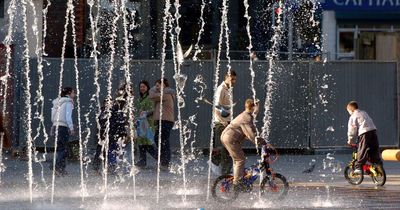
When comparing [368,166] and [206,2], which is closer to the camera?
[368,166]

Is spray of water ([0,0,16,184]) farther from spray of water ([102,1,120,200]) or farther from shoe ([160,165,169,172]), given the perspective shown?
shoe ([160,165,169,172])

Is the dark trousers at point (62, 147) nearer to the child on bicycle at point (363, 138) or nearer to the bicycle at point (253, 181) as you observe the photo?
the child on bicycle at point (363, 138)

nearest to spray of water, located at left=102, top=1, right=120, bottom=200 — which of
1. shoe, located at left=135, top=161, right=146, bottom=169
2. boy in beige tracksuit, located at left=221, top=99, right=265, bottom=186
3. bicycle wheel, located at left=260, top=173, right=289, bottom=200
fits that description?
shoe, located at left=135, top=161, right=146, bottom=169

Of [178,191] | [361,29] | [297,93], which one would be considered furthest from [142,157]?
[361,29]

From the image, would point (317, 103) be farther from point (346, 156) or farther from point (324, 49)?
point (324, 49)

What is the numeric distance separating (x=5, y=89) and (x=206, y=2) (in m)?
8.23

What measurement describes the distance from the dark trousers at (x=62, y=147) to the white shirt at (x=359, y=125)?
5186 mm

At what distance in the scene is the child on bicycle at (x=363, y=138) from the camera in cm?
1777

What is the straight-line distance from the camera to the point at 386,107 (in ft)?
82.5

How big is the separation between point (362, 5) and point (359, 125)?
41.7ft

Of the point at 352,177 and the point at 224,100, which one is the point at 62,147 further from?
the point at 352,177

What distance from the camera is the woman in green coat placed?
67.8 feet

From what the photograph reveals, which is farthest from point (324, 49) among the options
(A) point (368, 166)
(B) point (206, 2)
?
(A) point (368, 166)

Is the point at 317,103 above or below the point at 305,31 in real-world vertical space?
below
